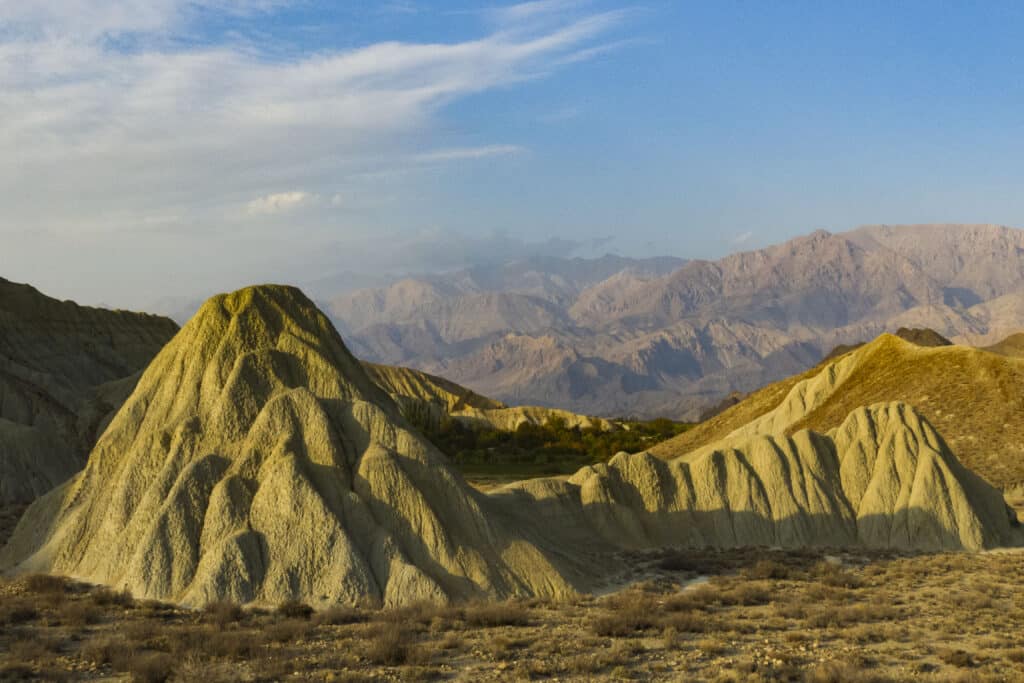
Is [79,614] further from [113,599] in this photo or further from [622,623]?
[622,623]

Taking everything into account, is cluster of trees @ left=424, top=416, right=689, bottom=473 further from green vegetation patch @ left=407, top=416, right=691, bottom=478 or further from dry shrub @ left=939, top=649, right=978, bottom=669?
dry shrub @ left=939, top=649, right=978, bottom=669

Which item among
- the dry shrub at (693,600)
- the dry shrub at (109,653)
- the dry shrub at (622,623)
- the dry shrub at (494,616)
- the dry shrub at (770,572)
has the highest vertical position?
the dry shrub at (109,653)

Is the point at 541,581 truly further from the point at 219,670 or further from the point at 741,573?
the point at 219,670

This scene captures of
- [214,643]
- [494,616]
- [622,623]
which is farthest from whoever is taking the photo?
[494,616]

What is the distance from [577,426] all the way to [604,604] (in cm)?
10743

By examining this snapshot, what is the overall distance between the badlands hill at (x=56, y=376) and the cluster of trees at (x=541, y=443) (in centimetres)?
3553

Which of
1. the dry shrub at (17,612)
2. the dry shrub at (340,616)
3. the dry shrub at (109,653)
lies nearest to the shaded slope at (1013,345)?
the dry shrub at (340,616)

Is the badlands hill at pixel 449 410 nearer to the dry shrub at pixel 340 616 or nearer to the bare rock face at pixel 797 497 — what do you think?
the bare rock face at pixel 797 497

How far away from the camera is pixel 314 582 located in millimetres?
27328

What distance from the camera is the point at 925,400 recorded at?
71.2 meters

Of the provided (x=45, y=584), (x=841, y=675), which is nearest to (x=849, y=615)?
(x=841, y=675)

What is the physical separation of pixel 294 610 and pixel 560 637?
724cm

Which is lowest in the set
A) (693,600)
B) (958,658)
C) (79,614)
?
(958,658)

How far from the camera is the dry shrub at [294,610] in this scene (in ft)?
84.5
